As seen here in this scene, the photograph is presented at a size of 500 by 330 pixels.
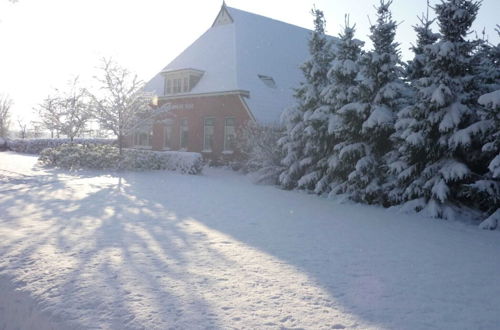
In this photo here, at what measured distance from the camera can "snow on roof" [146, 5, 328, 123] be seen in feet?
80.7

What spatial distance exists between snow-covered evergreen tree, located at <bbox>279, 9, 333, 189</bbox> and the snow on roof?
7.44 metres

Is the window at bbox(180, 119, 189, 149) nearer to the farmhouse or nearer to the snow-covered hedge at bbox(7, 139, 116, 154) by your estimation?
the farmhouse

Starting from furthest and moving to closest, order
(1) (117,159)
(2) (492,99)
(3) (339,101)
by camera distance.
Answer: (1) (117,159), (3) (339,101), (2) (492,99)

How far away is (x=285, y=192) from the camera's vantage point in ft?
49.5

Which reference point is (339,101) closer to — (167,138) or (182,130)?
(182,130)

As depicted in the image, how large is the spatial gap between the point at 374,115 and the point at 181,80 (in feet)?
59.9

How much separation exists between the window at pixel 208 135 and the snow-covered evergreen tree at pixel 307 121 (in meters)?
10.5

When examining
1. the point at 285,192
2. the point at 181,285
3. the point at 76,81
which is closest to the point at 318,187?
the point at 285,192

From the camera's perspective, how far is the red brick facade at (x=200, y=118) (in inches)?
961

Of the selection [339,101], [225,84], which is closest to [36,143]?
[225,84]

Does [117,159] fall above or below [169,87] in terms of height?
below

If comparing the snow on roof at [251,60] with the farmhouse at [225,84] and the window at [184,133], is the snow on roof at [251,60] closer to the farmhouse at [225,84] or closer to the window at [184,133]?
the farmhouse at [225,84]

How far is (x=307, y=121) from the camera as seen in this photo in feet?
49.1

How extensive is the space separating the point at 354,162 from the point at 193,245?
25.8 ft
